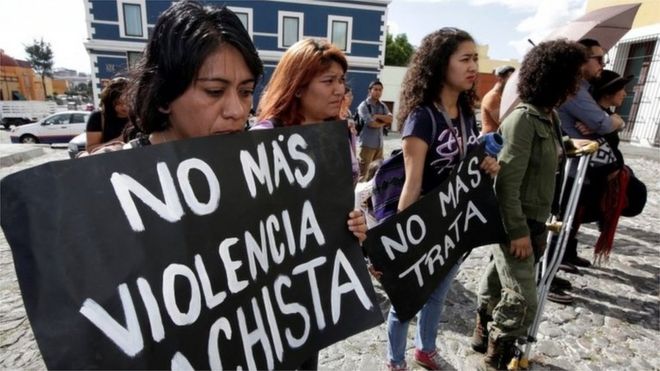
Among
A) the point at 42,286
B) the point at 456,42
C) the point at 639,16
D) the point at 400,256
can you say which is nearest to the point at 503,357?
the point at 400,256

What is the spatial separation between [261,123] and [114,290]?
100 cm

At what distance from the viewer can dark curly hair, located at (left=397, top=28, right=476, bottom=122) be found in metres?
1.87

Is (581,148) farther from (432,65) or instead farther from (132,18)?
(132,18)

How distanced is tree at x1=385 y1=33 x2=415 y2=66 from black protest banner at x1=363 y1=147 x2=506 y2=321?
4061 cm

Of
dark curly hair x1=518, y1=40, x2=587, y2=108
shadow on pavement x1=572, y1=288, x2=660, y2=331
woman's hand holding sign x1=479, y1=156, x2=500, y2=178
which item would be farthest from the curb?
shadow on pavement x1=572, y1=288, x2=660, y2=331

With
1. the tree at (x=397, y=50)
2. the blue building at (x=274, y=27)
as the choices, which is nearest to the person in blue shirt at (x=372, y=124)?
the blue building at (x=274, y=27)

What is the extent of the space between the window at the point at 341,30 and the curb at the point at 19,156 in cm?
1574

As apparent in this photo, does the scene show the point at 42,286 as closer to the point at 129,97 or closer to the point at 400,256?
the point at 129,97

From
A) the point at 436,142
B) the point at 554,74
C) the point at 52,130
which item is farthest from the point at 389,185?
the point at 52,130

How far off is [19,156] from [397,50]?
38023 millimetres

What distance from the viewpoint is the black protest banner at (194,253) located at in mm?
695

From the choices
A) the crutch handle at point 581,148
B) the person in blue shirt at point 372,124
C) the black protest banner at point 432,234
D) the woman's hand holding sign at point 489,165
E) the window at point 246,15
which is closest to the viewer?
the black protest banner at point 432,234

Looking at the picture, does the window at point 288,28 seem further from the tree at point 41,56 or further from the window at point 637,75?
the tree at point 41,56

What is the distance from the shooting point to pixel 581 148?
2326 mm
